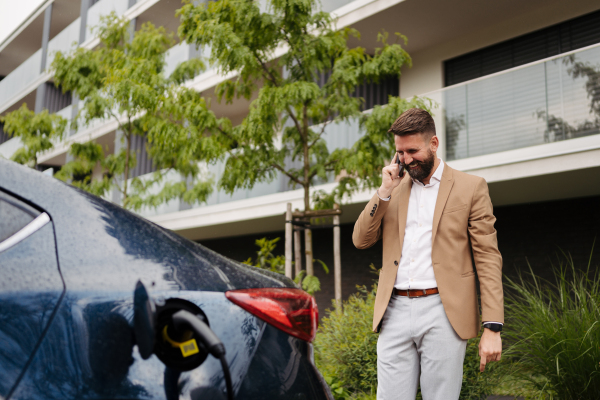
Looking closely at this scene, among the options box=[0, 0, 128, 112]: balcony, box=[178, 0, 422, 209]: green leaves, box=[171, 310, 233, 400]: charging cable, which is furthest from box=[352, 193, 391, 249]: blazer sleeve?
box=[0, 0, 128, 112]: balcony

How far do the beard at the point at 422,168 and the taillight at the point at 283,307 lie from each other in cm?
116

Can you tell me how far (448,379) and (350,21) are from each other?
8.91m

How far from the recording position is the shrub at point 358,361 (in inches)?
161

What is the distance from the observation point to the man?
2312 mm

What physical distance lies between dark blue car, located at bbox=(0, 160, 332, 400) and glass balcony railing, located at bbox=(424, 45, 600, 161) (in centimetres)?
725

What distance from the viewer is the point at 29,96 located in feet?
79.0

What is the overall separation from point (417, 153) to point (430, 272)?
0.55 metres

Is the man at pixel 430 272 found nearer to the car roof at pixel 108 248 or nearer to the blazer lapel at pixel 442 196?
the blazer lapel at pixel 442 196

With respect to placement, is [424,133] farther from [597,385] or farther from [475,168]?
[475,168]

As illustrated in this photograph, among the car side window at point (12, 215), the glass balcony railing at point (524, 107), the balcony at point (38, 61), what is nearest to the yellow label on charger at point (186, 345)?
the car side window at point (12, 215)

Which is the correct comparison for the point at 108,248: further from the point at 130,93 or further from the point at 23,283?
the point at 130,93

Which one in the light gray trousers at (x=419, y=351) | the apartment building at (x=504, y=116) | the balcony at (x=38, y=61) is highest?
the balcony at (x=38, y=61)

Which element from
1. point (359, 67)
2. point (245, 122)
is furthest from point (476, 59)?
point (245, 122)

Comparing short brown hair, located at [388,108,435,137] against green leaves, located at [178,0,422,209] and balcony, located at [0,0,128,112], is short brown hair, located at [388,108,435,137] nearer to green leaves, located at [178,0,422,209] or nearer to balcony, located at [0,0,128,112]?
green leaves, located at [178,0,422,209]
